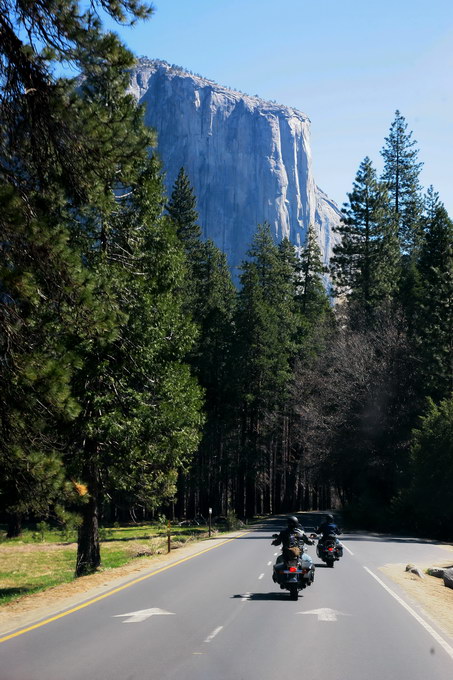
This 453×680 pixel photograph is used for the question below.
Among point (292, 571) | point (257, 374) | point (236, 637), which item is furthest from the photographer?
point (257, 374)

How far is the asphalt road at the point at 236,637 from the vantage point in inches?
350

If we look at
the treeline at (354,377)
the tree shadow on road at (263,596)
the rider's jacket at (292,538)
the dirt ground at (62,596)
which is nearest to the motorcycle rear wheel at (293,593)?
the tree shadow on road at (263,596)

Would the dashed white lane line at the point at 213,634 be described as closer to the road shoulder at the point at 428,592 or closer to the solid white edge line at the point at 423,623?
the solid white edge line at the point at 423,623

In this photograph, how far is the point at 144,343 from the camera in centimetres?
2312

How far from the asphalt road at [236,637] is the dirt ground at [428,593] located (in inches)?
11.4

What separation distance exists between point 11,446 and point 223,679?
5.22m

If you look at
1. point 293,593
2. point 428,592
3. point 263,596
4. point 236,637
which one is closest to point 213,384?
point 428,592

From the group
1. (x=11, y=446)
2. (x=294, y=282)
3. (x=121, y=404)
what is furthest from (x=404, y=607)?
(x=294, y=282)

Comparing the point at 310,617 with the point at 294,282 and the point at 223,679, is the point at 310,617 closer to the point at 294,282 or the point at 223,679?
the point at 223,679

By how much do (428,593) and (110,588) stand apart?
7414 millimetres

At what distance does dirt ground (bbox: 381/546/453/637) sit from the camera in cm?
1348

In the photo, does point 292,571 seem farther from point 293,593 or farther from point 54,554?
point 54,554

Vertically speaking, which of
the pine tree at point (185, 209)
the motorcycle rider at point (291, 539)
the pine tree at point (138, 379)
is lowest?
the motorcycle rider at point (291, 539)

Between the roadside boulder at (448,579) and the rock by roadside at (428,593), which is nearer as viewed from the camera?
the rock by roadside at (428,593)
